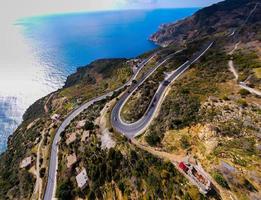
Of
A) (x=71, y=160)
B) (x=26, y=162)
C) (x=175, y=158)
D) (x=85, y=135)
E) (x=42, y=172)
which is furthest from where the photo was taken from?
(x=26, y=162)

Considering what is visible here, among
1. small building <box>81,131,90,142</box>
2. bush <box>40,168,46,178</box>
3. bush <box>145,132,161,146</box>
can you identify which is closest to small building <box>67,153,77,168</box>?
small building <box>81,131,90,142</box>

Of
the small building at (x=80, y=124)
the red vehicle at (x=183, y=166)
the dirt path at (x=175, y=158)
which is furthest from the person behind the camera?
the small building at (x=80, y=124)

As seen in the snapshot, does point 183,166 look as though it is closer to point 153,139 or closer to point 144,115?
point 153,139

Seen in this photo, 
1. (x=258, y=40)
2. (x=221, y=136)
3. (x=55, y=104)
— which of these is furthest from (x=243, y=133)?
(x=55, y=104)

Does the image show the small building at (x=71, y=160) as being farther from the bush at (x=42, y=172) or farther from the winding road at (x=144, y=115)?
the winding road at (x=144, y=115)

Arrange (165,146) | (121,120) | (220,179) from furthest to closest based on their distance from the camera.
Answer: (121,120) → (165,146) → (220,179)

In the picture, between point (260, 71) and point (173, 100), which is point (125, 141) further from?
point (260, 71)

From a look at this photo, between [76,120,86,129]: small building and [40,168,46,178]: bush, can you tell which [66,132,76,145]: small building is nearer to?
[76,120,86,129]: small building

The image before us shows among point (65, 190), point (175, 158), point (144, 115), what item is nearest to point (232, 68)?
point (144, 115)

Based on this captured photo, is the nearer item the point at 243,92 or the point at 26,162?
the point at 243,92

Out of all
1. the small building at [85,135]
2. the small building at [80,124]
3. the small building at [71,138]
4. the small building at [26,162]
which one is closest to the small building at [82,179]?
the small building at [85,135]
